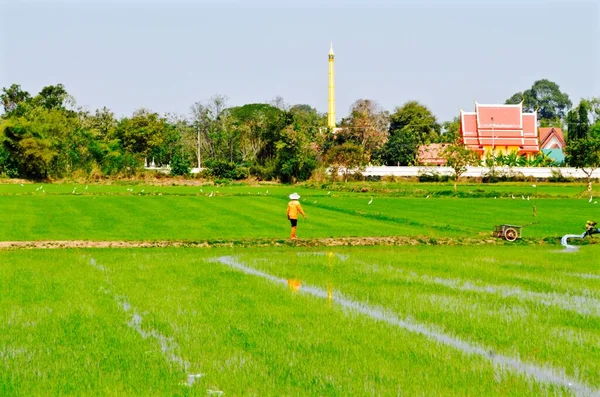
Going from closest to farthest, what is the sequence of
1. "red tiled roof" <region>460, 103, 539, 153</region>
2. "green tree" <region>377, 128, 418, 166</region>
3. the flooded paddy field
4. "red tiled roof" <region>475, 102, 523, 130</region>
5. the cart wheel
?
1. the flooded paddy field
2. the cart wheel
3. "green tree" <region>377, 128, 418, 166</region>
4. "red tiled roof" <region>460, 103, 539, 153</region>
5. "red tiled roof" <region>475, 102, 523, 130</region>

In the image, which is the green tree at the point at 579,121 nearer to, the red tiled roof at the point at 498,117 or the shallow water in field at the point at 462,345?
the red tiled roof at the point at 498,117

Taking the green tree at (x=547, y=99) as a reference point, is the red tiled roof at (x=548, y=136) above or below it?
below

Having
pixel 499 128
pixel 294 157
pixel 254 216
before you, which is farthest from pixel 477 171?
pixel 254 216

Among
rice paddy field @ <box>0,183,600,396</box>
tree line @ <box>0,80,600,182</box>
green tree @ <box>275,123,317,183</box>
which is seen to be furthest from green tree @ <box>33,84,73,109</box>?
rice paddy field @ <box>0,183,600,396</box>

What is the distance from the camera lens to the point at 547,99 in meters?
142

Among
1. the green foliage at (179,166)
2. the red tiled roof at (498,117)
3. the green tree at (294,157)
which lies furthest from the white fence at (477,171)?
the green foliage at (179,166)

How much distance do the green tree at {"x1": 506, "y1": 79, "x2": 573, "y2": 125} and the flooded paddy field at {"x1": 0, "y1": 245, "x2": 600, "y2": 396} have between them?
5152 inches

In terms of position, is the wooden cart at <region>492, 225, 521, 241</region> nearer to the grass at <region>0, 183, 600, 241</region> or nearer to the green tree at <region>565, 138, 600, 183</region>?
the grass at <region>0, 183, 600, 241</region>

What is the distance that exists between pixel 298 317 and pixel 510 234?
1263 cm

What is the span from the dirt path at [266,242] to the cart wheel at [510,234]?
0.19m

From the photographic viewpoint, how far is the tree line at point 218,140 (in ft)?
202

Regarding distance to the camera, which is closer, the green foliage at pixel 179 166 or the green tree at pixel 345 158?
the green tree at pixel 345 158

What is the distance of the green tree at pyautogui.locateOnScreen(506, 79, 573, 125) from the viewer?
5529 inches

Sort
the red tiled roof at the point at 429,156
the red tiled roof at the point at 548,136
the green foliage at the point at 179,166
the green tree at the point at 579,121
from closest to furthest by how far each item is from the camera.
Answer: the green foliage at the point at 179,166 → the red tiled roof at the point at 429,156 → the green tree at the point at 579,121 → the red tiled roof at the point at 548,136
